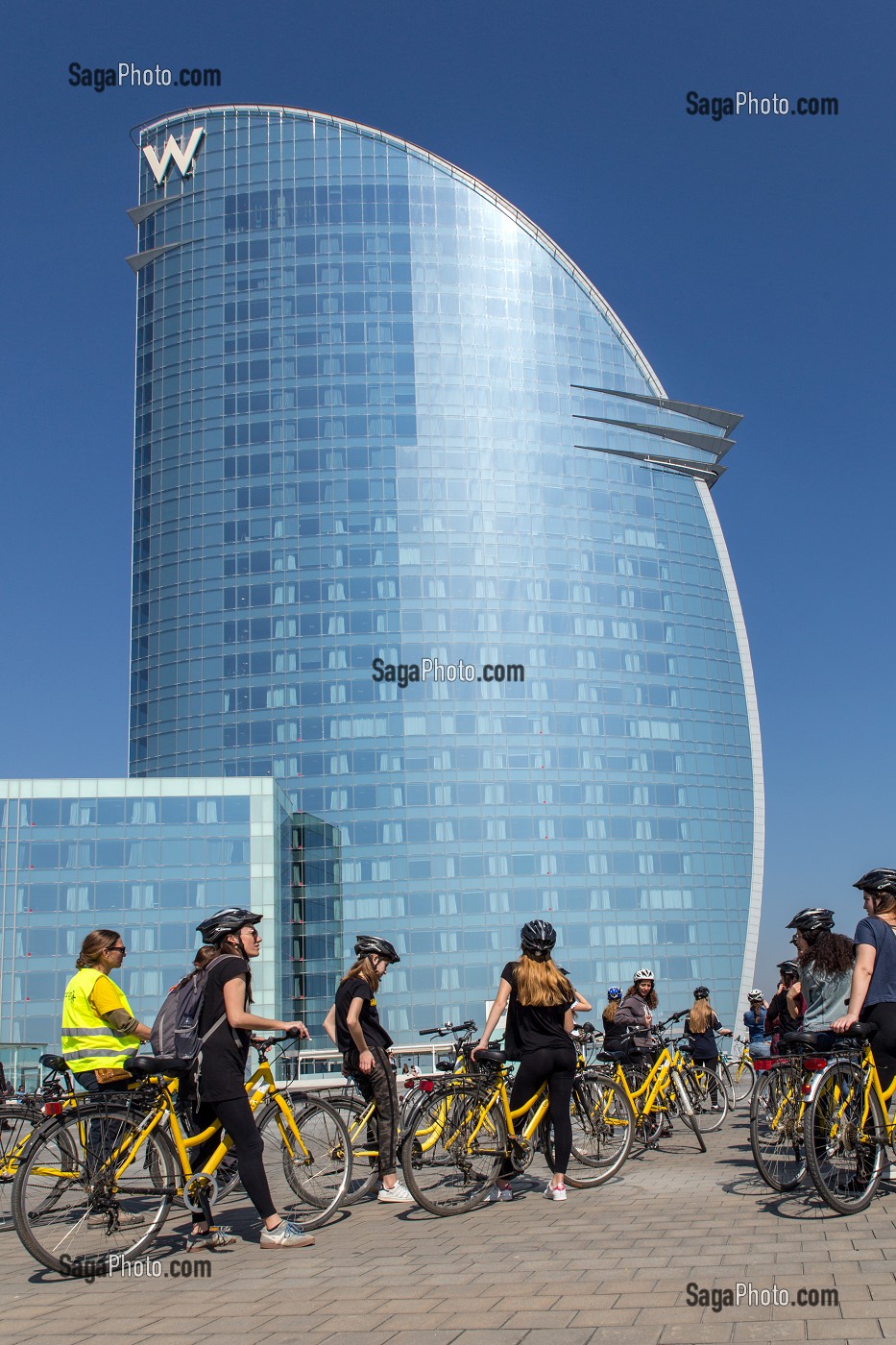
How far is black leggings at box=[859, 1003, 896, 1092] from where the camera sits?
26.6ft

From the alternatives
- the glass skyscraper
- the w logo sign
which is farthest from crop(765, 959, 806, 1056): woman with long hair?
the w logo sign

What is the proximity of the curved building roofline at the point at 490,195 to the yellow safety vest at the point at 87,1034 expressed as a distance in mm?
92861

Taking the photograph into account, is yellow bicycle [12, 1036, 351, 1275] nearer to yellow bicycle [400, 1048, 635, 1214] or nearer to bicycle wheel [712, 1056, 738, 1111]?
yellow bicycle [400, 1048, 635, 1214]

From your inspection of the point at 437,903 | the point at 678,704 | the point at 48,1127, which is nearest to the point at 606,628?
the point at 678,704

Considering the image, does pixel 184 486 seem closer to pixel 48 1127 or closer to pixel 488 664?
pixel 488 664

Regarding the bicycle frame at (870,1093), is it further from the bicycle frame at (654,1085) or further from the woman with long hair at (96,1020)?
the woman with long hair at (96,1020)

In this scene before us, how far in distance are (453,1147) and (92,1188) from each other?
8.42ft

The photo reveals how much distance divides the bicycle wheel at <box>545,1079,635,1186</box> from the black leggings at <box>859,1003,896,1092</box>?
2616 millimetres

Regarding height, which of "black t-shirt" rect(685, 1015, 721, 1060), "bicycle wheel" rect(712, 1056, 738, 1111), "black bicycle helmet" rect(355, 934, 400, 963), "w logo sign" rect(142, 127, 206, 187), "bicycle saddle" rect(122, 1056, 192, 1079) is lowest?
"bicycle wheel" rect(712, 1056, 738, 1111)

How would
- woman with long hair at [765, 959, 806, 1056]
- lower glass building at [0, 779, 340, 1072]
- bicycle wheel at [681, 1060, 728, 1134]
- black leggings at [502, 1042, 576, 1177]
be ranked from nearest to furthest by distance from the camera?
1. black leggings at [502, 1042, 576, 1177]
2. woman with long hair at [765, 959, 806, 1056]
3. bicycle wheel at [681, 1060, 728, 1134]
4. lower glass building at [0, 779, 340, 1072]

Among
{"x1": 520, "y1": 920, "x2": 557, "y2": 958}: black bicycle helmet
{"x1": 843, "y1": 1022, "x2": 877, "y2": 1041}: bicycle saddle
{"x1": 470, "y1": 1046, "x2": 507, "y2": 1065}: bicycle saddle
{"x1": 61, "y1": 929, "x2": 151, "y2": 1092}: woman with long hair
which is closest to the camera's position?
{"x1": 843, "y1": 1022, "x2": 877, "y2": 1041}: bicycle saddle

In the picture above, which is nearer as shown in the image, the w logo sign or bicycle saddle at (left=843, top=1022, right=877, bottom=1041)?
bicycle saddle at (left=843, top=1022, right=877, bottom=1041)

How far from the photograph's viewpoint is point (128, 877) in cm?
6262

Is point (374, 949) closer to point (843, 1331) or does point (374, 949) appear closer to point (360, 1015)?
point (360, 1015)
